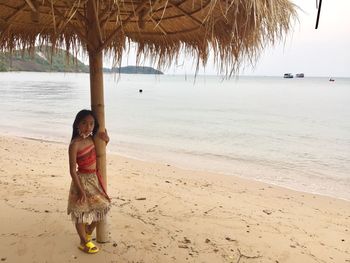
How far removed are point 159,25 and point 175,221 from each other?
2171 mm

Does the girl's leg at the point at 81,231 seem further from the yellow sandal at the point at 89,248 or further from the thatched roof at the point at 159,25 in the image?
the thatched roof at the point at 159,25

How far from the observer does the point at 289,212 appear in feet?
16.8

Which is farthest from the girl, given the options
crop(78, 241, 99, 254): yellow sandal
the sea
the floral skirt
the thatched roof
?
the sea

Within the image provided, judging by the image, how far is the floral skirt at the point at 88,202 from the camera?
2.79 metres

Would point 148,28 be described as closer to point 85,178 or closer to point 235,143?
point 85,178

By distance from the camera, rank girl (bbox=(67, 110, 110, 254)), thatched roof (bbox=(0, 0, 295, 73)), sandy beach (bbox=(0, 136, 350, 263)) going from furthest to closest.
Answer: sandy beach (bbox=(0, 136, 350, 263)), girl (bbox=(67, 110, 110, 254)), thatched roof (bbox=(0, 0, 295, 73))

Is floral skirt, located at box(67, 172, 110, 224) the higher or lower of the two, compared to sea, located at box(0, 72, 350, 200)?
higher

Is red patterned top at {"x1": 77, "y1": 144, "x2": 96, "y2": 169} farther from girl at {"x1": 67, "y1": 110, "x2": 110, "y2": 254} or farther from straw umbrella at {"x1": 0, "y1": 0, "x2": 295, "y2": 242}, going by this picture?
straw umbrella at {"x1": 0, "y1": 0, "x2": 295, "y2": 242}

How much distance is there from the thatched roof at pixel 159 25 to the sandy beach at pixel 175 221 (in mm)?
1748

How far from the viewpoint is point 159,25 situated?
3.67 metres

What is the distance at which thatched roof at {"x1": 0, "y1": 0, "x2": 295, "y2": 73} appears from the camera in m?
2.46

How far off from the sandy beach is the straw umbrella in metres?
0.49

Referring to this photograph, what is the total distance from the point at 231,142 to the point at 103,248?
32.9ft

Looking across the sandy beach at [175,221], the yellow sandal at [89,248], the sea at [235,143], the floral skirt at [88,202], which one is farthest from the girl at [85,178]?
the sea at [235,143]
